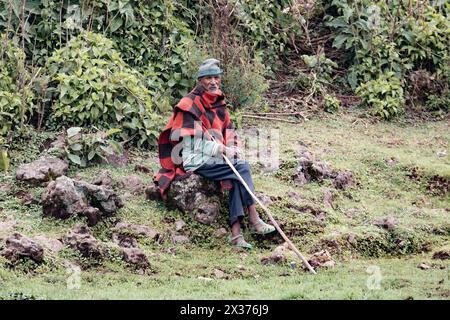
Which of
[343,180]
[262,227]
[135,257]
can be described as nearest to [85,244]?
[135,257]

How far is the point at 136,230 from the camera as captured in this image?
8.65 metres

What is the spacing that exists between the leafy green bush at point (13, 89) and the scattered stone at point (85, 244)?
2396 mm

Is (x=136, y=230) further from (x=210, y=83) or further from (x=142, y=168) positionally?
(x=210, y=83)

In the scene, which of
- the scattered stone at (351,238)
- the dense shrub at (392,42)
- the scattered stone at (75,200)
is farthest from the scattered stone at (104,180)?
the dense shrub at (392,42)

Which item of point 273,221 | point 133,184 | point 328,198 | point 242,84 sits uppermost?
point 242,84

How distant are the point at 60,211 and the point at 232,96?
3643mm

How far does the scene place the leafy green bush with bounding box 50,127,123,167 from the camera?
9805 mm

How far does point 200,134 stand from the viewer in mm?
9062

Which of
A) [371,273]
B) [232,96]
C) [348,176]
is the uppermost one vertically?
[232,96]

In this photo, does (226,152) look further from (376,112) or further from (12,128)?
(376,112)

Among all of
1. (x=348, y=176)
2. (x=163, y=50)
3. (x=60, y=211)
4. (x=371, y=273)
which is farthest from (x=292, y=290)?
(x=163, y=50)

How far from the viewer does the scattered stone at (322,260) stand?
8148mm

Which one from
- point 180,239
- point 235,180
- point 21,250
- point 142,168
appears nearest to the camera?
point 21,250

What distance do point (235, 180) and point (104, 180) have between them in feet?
4.47
